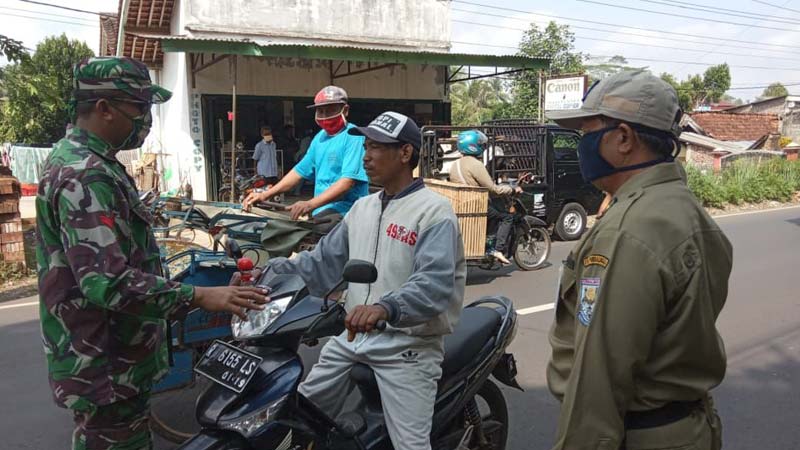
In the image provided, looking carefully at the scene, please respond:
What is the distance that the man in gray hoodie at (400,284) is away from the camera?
93.3 inches

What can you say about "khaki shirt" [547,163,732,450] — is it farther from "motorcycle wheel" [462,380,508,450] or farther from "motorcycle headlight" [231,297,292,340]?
"motorcycle wheel" [462,380,508,450]

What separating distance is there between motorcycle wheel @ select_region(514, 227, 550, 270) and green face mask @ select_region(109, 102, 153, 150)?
20.3ft

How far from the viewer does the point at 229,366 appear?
2088 millimetres

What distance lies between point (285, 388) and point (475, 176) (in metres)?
5.57

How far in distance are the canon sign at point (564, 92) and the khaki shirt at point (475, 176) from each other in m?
8.26

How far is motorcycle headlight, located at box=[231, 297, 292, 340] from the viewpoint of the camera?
212cm

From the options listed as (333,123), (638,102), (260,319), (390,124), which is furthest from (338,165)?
(638,102)

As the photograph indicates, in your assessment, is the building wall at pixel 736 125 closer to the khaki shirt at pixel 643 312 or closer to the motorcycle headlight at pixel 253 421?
the khaki shirt at pixel 643 312

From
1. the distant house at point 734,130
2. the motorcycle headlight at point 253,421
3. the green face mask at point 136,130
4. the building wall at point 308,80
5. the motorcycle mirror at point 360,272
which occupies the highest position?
the building wall at point 308,80

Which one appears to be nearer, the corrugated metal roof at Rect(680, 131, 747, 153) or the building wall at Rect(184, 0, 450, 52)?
the building wall at Rect(184, 0, 450, 52)

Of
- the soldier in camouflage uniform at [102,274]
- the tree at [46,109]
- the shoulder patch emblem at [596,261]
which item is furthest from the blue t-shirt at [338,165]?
the tree at [46,109]

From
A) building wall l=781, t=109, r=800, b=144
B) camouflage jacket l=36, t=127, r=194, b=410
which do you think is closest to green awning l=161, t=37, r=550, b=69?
camouflage jacket l=36, t=127, r=194, b=410

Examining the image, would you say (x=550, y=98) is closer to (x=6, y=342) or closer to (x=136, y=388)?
(x=6, y=342)

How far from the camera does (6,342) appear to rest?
528 centimetres
